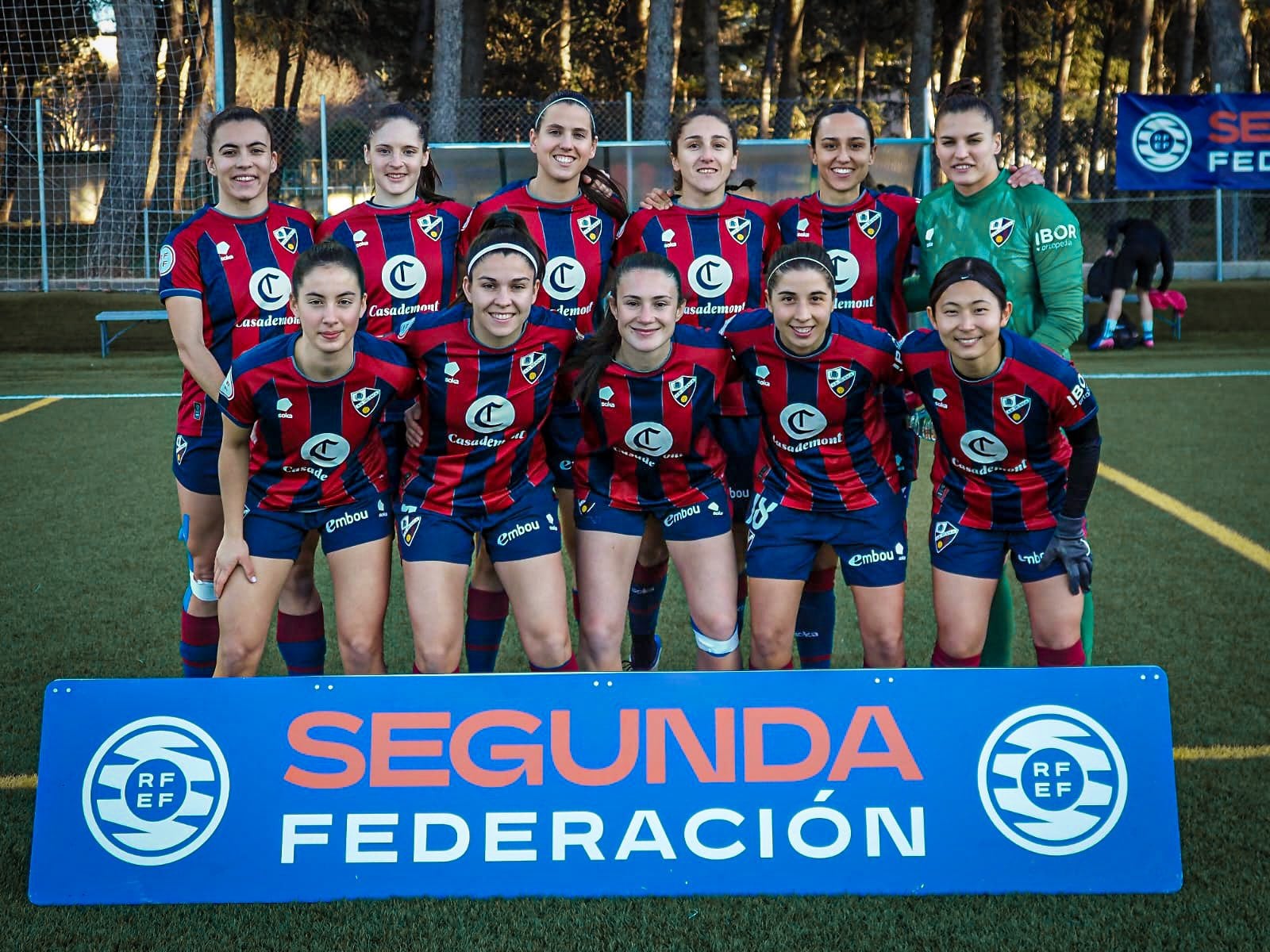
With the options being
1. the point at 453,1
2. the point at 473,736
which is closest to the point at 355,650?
the point at 473,736

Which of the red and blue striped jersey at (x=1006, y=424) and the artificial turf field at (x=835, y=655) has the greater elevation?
the red and blue striped jersey at (x=1006, y=424)

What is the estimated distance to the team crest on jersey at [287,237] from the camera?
148 inches

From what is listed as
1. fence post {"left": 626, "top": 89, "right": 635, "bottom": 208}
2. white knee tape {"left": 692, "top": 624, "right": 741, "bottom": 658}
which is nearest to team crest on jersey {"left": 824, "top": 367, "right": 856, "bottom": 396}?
white knee tape {"left": 692, "top": 624, "right": 741, "bottom": 658}

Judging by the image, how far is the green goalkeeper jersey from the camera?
361 centimetres

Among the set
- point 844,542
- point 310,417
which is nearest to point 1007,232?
point 844,542

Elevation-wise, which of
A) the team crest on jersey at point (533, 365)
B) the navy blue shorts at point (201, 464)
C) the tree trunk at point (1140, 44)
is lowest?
the navy blue shorts at point (201, 464)

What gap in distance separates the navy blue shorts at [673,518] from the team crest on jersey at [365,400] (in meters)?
0.67

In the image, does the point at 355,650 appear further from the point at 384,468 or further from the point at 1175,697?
the point at 1175,697

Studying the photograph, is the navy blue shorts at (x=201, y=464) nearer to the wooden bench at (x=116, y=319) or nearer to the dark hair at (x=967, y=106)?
the dark hair at (x=967, y=106)

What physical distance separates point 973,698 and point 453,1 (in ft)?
50.8

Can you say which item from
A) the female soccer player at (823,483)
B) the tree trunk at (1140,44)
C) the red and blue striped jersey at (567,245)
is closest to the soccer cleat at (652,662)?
the female soccer player at (823,483)

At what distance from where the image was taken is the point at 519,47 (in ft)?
94.1

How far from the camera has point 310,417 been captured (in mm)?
3246

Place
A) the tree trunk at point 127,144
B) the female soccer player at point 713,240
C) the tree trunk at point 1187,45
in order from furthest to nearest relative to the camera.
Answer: the tree trunk at point 1187,45 → the tree trunk at point 127,144 → the female soccer player at point 713,240
